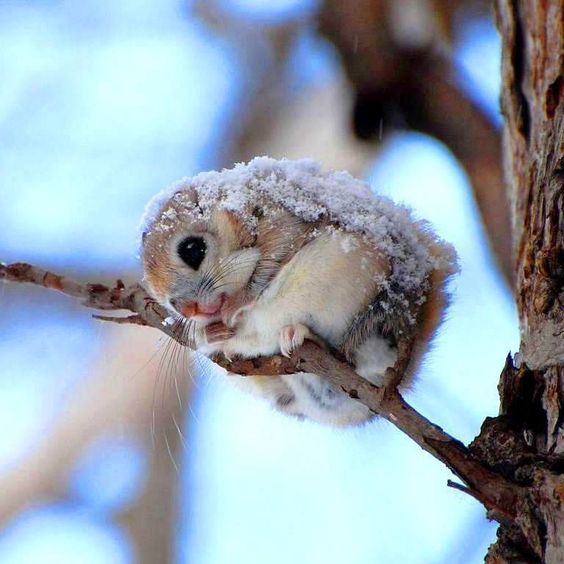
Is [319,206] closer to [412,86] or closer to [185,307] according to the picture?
[185,307]

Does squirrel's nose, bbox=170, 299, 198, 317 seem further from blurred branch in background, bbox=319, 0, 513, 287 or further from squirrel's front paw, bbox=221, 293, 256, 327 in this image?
blurred branch in background, bbox=319, 0, 513, 287

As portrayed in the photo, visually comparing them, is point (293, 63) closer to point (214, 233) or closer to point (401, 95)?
point (401, 95)

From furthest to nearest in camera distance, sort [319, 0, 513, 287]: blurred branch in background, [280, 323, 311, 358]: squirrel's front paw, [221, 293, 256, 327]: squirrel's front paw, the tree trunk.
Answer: [319, 0, 513, 287]: blurred branch in background < [221, 293, 256, 327]: squirrel's front paw < [280, 323, 311, 358]: squirrel's front paw < the tree trunk

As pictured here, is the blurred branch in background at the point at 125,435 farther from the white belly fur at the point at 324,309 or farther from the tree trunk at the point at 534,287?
the tree trunk at the point at 534,287

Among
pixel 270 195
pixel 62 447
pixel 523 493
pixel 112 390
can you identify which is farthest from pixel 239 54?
pixel 523 493

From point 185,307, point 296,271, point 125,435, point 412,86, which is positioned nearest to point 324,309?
point 296,271

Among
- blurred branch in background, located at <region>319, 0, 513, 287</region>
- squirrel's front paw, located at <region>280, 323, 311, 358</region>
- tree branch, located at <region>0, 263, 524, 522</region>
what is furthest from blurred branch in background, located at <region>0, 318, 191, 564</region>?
tree branch, located at <region>0, 263, 524, 522</region>
